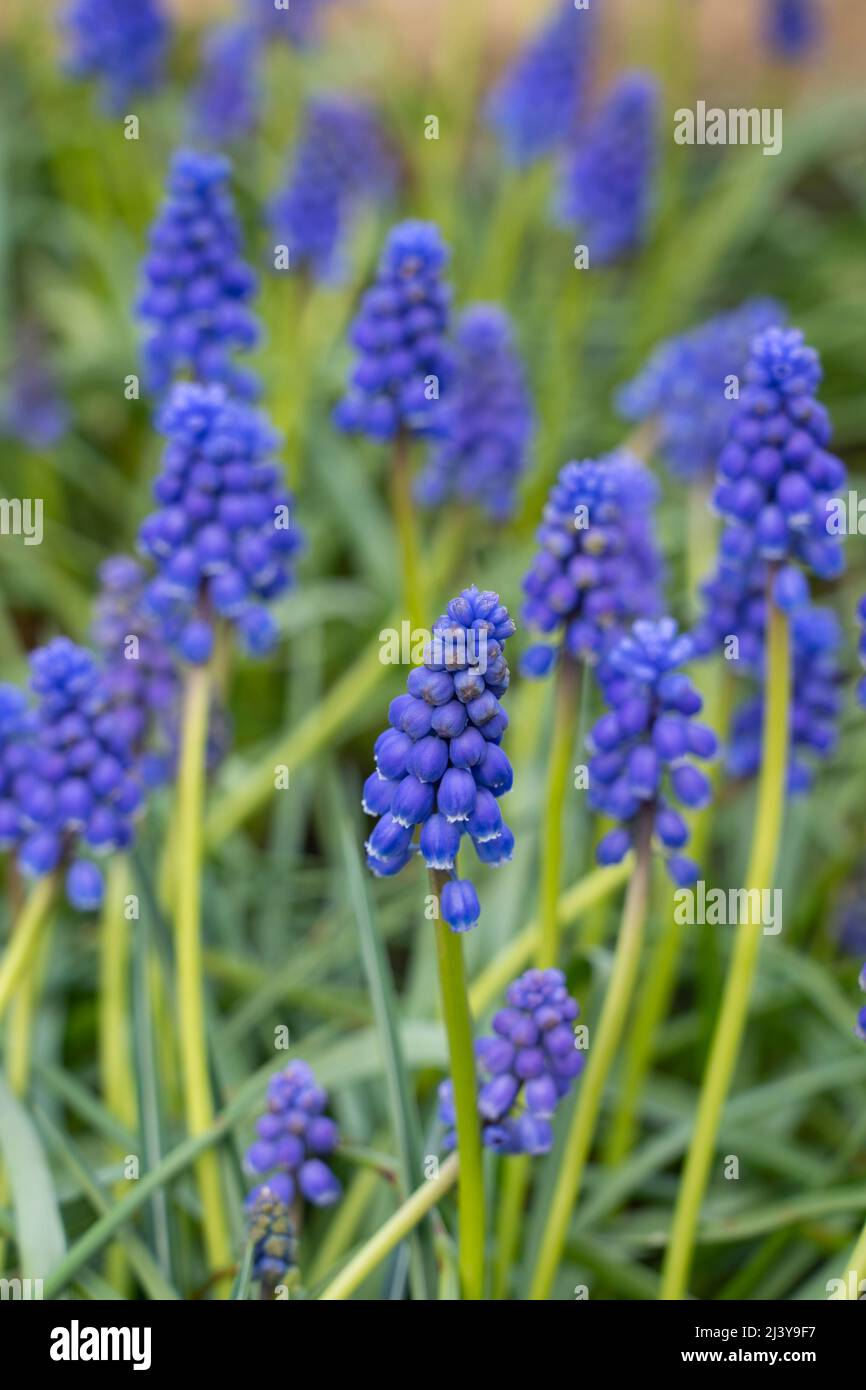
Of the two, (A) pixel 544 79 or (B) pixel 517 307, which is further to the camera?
(B) pixel 517 307

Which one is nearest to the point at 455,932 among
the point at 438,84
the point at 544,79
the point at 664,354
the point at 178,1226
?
the point at 178,1226

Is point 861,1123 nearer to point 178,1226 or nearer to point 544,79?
point 178,1226

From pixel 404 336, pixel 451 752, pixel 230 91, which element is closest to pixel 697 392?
pixel 404 336

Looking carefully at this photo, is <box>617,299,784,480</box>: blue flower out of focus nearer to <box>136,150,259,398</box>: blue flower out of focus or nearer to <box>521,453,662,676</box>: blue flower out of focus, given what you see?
<box>136,150,259,398</box>: blue flower out of focus

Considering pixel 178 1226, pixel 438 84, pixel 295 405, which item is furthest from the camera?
pixel 438 84

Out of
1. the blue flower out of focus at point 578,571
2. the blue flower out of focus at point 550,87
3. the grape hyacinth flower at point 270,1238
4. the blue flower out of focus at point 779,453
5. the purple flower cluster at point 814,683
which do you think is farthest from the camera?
the blue flower out of focus at point 550,87

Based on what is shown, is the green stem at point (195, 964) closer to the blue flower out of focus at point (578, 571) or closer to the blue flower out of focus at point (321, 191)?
the blue flower out of focus at point (578, 571)

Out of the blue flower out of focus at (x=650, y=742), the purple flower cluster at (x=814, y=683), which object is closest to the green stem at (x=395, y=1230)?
the blue flower out of focus at (x=650, y=742)
